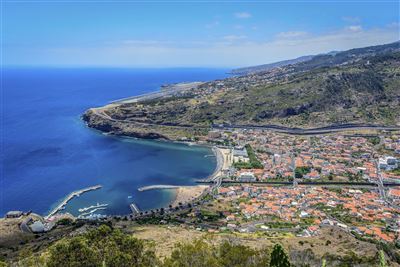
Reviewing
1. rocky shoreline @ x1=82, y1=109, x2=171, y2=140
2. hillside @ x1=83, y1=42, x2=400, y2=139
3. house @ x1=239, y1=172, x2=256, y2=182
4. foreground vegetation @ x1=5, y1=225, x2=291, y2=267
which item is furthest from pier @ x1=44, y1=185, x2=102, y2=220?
hillside @ x1=83, y1=42, x2=400, y2=139

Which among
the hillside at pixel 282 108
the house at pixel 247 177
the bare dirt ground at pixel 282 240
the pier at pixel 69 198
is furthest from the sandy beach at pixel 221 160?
the bare dirt ground at pixel 282 240

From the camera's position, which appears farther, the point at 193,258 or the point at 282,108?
the point at 282,108

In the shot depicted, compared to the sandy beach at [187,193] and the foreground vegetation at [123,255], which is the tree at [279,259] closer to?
the foreground vegetation at [123,255]

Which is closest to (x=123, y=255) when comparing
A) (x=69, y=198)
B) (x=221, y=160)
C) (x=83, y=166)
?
(x=69, y=198)

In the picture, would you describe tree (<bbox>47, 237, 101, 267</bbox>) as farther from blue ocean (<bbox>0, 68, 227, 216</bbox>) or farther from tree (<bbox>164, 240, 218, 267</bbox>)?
blue ocean (<bbox>0, 68, 227, 216</bbox>)

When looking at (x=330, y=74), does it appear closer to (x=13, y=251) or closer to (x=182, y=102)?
(x=182, y=102)

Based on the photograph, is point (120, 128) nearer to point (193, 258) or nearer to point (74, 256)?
point (74, 256)
